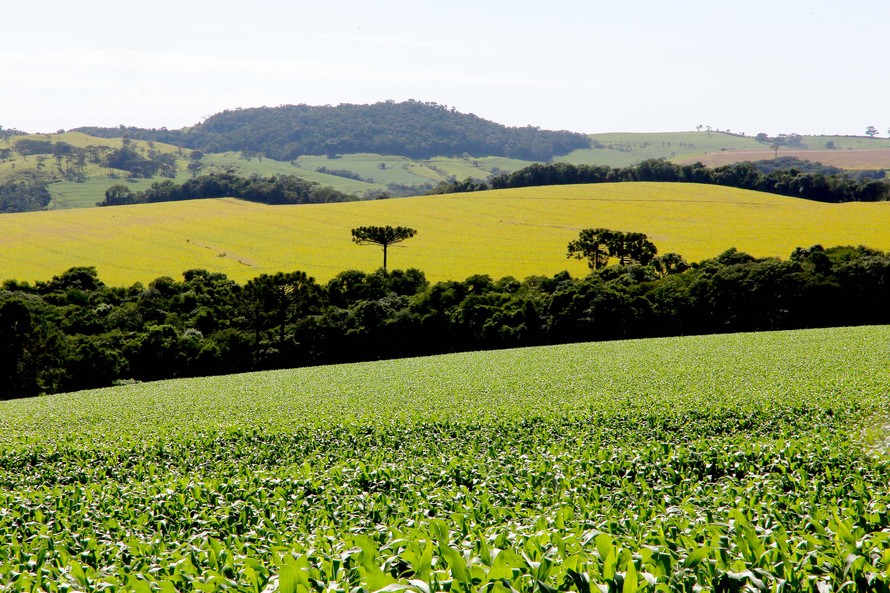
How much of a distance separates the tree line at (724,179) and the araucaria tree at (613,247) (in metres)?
72.6

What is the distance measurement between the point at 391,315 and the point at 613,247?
36775 mm

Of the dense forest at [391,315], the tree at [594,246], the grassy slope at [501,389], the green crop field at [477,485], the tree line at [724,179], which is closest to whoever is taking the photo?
the green crop field at [477,485]

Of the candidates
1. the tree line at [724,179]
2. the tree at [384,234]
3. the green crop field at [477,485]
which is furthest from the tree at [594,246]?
the tree line at [724,179]

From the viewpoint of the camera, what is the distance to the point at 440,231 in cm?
13138

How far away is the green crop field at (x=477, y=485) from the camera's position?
7184mm

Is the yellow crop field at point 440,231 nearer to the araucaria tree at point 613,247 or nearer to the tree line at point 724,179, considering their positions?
the araucaria tree at point 613,247

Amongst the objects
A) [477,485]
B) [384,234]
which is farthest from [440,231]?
[477,485]

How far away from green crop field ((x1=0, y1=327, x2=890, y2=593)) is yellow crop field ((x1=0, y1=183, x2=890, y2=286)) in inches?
2573

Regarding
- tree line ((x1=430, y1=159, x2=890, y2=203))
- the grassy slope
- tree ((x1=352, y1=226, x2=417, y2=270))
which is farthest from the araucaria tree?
tree line ((x1=430, y1=159, x2=890, y2=203))

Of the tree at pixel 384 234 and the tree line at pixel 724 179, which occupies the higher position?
the tree line at pixel 724 179

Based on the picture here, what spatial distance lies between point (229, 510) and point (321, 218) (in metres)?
135

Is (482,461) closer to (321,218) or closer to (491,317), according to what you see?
(491,317)

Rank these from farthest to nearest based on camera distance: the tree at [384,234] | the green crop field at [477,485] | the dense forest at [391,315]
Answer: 1. the tree at [384,234]
2. the dense forest at [391,315]
3. the green crop field at [477,485]

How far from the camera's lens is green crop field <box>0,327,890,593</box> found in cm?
718
